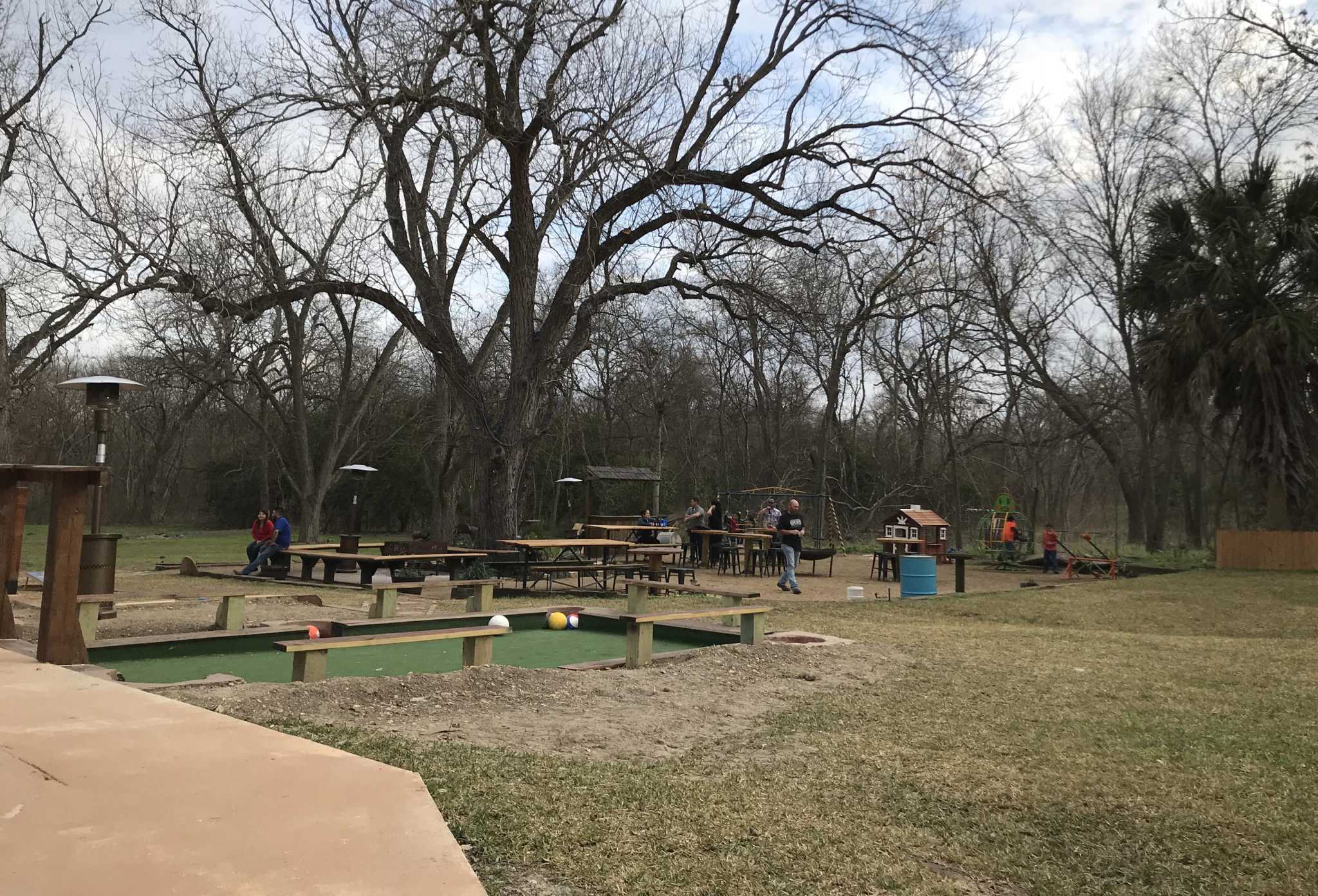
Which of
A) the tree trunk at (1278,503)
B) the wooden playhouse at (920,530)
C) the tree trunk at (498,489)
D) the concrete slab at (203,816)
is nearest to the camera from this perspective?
the concrete slab at (203,816)

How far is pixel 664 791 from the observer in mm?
4270

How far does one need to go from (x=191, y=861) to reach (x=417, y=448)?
39.4 m

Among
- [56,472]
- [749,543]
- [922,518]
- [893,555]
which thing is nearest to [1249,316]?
[922,518]

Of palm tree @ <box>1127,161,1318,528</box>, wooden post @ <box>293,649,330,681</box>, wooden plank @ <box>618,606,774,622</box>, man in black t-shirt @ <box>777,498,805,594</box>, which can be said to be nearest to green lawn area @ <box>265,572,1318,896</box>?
wooden post @ <box>293,649,330,681</box>

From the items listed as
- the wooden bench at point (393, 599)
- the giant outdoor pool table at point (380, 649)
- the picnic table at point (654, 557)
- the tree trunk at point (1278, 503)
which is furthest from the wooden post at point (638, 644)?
the tree trunk at point (1278, 503)

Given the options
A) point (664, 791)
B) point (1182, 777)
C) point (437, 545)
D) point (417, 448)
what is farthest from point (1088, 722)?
point (417, 448)

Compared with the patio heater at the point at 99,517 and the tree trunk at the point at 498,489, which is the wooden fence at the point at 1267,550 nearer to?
the tree trunk at the point at 498,489

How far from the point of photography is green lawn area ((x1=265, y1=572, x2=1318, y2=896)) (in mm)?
3445

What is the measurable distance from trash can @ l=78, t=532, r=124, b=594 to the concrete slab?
8.04 meters

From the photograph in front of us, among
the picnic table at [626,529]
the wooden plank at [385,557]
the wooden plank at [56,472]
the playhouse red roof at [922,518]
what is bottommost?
the wooden plank at [385,557]

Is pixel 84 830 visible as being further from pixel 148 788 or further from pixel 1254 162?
pixel 1254 162

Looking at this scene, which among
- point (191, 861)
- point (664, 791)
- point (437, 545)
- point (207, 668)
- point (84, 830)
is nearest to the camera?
point (191, 861)

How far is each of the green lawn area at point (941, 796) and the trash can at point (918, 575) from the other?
8237 mm

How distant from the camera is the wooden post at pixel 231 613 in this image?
30.1 ft
